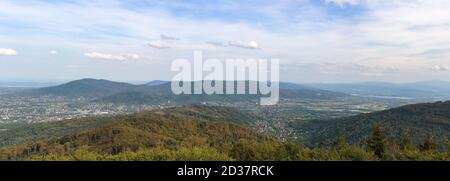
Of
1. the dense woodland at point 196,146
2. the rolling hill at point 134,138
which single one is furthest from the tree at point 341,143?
the rolling hill at point 134,138

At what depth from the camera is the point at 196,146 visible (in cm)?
5138

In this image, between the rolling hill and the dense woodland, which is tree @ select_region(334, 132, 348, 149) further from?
the rolling hill

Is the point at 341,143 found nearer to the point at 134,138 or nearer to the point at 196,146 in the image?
the point at 196,146

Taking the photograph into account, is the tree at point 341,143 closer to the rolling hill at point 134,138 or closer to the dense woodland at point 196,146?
the dense woodland at point 196,146

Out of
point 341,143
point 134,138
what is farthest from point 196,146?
point 134,138

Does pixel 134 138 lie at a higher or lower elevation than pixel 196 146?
lower

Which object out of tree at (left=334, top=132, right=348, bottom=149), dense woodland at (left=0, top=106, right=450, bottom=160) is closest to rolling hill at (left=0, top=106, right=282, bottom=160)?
dense woodland at (left=0, top=106, right=450, bottom=160)

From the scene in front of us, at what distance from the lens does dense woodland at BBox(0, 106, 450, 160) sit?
1826 inches

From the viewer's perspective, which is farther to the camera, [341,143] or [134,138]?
[134,138]

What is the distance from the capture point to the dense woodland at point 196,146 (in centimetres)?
4638

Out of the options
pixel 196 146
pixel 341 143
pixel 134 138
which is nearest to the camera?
pixel 196 146
